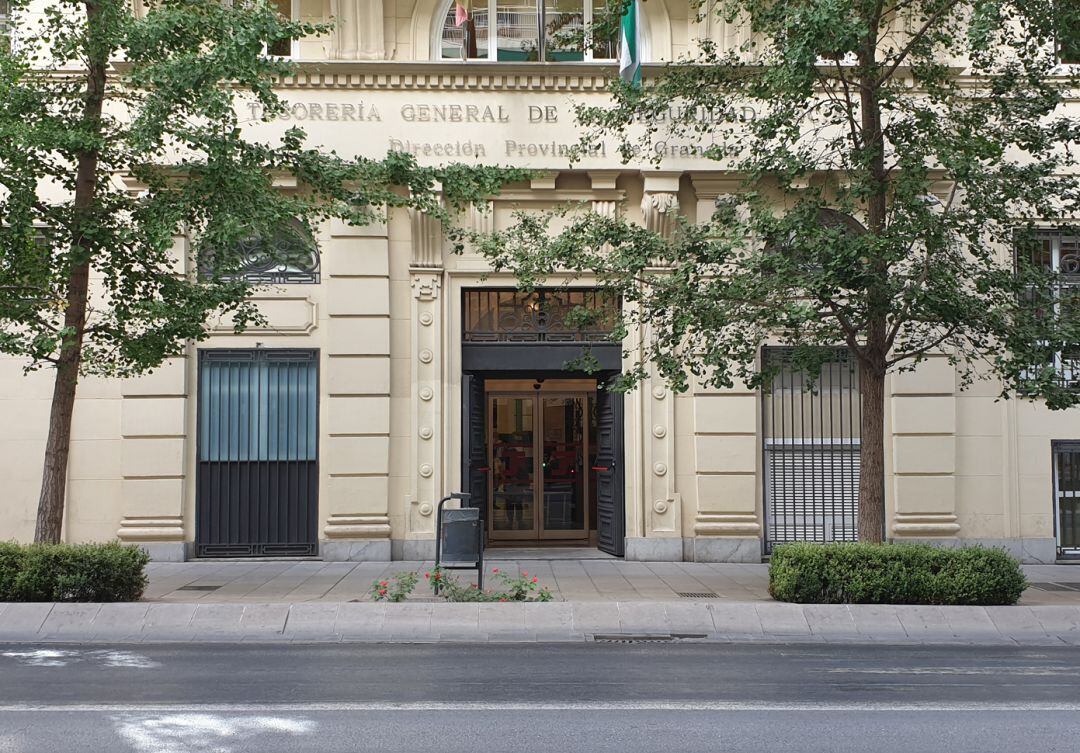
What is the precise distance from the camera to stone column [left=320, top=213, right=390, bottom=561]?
1548 cm

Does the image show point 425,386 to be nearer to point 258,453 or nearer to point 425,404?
point 425,404

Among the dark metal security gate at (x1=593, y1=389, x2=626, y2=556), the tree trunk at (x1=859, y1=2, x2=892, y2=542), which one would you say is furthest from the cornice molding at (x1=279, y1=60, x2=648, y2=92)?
the dark metal security gate at (x1=593, y1=389, x2=626, y2=556)

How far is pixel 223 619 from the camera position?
415 inches

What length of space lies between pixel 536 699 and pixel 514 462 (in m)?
11.1

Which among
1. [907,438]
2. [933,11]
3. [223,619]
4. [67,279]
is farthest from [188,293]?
[907,438]

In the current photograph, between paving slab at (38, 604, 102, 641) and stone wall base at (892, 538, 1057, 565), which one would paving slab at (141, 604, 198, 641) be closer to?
paving slab at (38, 604, 102, 641)

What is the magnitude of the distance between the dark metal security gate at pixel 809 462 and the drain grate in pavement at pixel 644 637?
5725mm

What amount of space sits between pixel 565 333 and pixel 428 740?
34.8 ft

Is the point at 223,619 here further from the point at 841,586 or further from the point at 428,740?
the point at 841,586

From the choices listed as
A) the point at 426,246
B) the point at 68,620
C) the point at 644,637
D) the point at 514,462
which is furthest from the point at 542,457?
the point at 68,620

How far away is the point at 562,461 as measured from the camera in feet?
60.2

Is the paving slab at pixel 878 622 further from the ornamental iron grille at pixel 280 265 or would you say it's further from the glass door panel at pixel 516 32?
the glass door panel at pixel 516 32

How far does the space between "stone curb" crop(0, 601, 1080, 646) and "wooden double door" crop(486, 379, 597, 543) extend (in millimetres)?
7454

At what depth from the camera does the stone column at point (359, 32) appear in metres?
15.7
